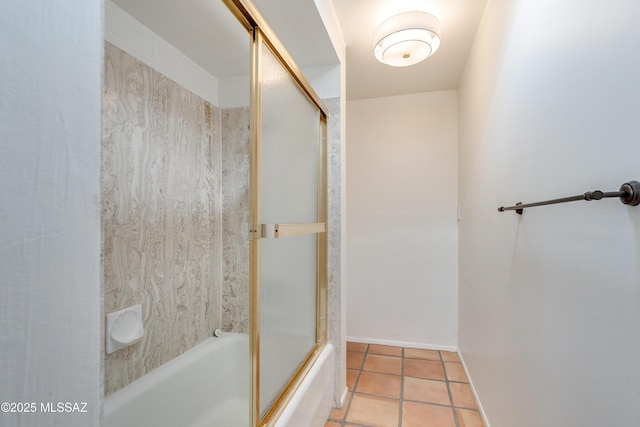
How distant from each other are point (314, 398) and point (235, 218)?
1.29 m

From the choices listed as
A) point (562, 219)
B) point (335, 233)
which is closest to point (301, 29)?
point (335, 233)

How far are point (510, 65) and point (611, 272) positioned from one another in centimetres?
101

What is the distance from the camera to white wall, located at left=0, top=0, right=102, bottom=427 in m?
0.31

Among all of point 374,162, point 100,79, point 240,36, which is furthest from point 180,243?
point 374,162

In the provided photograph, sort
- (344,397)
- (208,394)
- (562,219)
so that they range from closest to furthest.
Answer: (562,219), (208,394), (344,397)

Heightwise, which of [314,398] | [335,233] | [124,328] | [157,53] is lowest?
[314,398]

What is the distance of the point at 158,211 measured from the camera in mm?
1717

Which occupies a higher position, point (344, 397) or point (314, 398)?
point (314, 398)

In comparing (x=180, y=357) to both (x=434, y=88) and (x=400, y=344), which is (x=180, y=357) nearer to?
(x=400, y=344)

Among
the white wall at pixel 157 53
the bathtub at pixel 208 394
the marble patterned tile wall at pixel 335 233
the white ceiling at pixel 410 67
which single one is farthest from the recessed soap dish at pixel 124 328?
the white ceiling at pixel 410 67

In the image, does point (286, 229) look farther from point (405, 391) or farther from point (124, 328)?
point (405, 391)

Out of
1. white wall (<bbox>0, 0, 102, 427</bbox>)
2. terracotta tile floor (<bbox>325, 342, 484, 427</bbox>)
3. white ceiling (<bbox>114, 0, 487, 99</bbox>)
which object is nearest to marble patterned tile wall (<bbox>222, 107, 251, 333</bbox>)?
white ceiling (<bbox>114, 0, 487, 99</bbox>)

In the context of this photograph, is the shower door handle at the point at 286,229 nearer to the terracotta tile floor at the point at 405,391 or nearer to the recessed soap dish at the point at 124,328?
the recessed soap dish at the point at 124,328

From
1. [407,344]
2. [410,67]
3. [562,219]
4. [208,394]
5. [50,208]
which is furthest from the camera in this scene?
[407,344]
